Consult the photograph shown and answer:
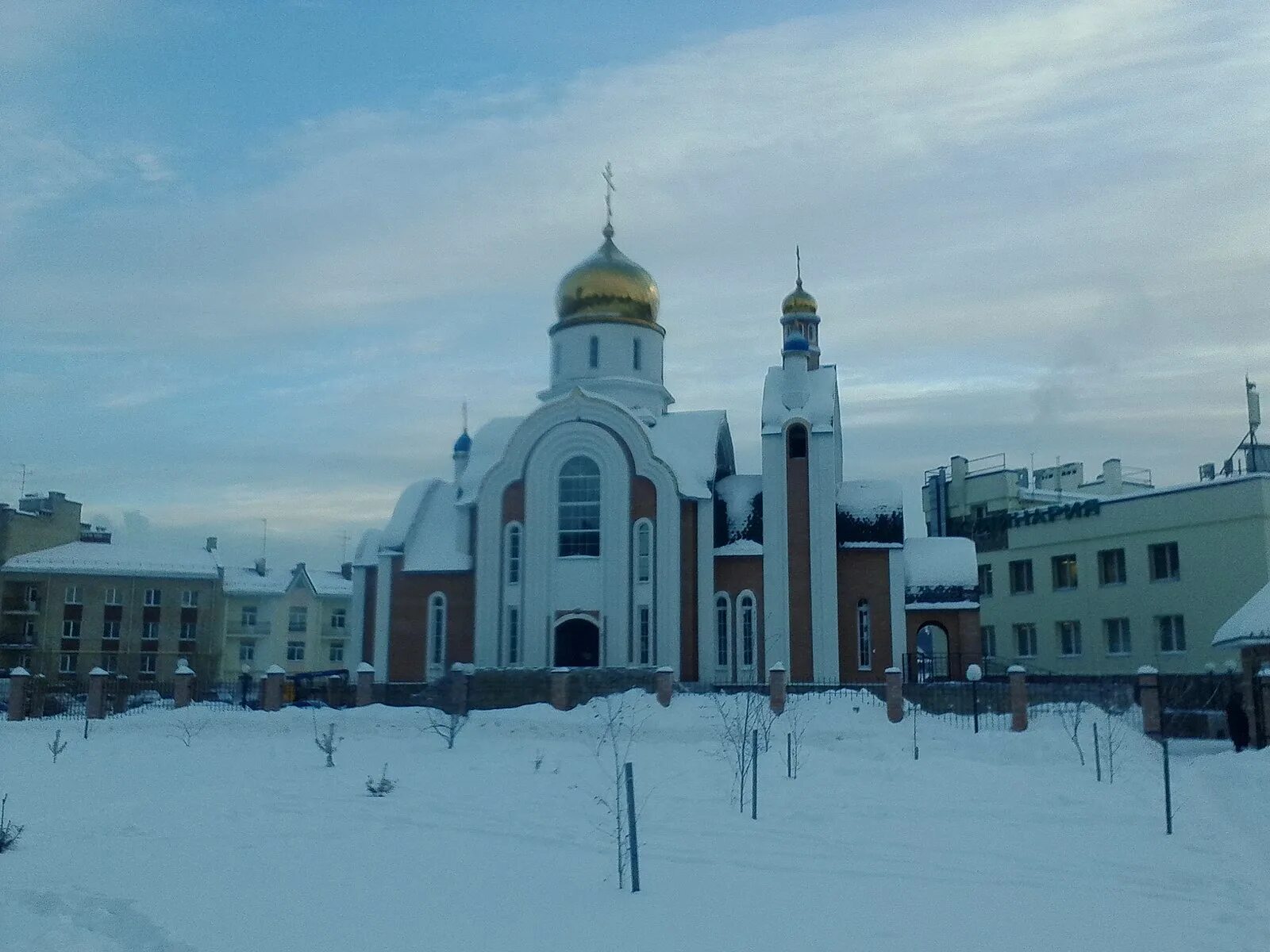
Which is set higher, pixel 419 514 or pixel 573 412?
pixel 573 412

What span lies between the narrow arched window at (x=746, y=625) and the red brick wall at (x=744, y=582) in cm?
7

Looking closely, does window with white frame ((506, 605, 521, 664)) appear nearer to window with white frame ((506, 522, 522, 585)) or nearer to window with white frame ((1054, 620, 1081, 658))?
window with white frame ((506, 522, 522, 585))

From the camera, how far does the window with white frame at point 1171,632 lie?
94.2 feet

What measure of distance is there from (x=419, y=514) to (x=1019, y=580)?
17.1 meters

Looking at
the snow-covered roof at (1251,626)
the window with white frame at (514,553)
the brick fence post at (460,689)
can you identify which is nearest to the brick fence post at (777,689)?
the brick fence post at (460,689)

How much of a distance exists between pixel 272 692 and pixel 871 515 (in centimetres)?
1326

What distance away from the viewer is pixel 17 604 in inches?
1628

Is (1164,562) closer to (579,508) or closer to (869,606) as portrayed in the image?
(869,606)

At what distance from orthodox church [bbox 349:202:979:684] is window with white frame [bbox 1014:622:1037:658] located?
6.90m

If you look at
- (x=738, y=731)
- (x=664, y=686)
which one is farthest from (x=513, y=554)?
(x=738, y=731)

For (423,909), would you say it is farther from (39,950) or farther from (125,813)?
(125,813)

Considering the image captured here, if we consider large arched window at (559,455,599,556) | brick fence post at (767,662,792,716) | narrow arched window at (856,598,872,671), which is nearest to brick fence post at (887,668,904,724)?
brick fence post at (767,662,792,716)

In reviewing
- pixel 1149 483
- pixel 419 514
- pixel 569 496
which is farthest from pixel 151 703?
pixel 1149 483

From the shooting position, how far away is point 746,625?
26.2 meters
